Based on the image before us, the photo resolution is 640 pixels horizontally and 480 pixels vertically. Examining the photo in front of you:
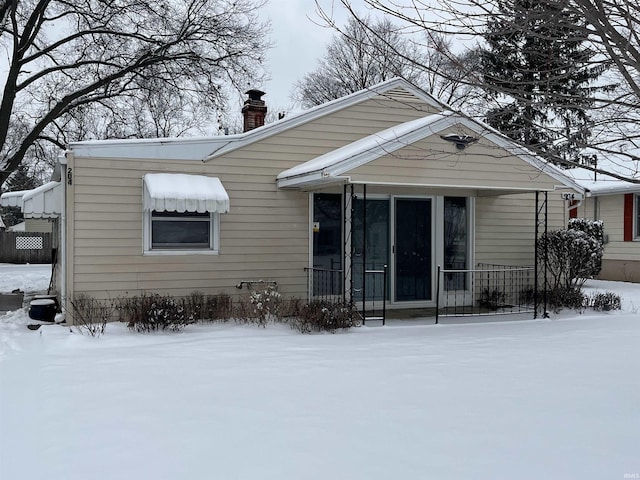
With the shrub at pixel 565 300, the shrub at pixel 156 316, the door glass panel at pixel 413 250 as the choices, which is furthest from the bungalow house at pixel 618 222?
the shrub at pixel 156 316

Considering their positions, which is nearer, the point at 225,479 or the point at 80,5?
the point at 225,479

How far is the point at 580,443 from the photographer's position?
4.60 metres

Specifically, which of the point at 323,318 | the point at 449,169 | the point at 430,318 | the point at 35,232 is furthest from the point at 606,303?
the point at 35,232

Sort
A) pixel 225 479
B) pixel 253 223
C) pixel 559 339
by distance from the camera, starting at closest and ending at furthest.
A: pixel 225 479, pixel 559 339, pixel 253 223

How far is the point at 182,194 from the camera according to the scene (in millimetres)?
9203

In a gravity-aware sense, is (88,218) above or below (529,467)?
above

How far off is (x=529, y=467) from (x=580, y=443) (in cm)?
72

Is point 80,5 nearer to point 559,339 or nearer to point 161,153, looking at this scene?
point 161,153

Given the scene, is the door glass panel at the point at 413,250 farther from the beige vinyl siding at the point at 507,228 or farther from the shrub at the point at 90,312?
the shrub at the point at 90,312

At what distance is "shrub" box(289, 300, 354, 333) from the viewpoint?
9156 mm

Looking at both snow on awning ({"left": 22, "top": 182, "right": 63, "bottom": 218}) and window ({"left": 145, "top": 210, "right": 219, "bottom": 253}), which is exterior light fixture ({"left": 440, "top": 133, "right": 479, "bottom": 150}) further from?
snow on awning ({"left": 22, "top": 182, "right": 63, "bottom": 218})

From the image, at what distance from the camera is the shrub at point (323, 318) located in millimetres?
9156

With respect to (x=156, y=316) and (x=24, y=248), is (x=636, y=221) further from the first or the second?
(x=24, y=248)

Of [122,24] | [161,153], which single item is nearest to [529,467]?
[161,153]
